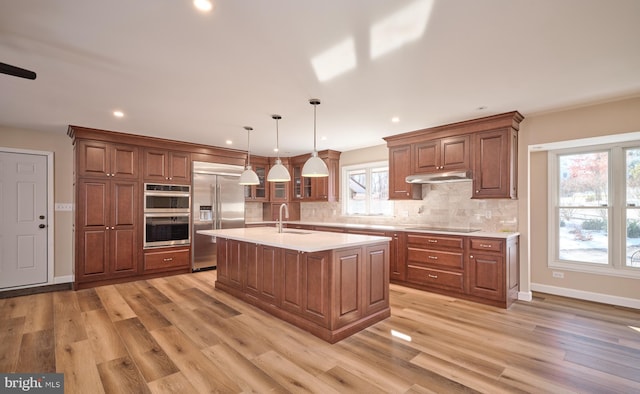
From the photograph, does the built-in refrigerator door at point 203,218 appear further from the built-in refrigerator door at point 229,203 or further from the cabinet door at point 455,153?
the cabinet door at point 455,153

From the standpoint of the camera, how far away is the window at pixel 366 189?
5.73 m

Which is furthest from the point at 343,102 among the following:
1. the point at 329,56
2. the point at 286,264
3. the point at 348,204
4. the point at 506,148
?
the point at 348,204

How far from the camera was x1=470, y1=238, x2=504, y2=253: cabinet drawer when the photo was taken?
3.66 m

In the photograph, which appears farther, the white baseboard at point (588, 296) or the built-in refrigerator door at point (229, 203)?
the built-in refrigerator door at point (229, 203)

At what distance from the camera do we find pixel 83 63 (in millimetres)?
2480

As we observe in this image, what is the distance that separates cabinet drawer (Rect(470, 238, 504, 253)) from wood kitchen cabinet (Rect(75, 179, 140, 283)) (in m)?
4.99

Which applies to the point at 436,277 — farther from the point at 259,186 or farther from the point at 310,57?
the point at 259,186

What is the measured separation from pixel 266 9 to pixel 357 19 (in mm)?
555

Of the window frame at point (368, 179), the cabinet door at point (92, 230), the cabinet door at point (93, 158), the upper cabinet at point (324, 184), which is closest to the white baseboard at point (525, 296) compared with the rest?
the window frame at point (368, 179)

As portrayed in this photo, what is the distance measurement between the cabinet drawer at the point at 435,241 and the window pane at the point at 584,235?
5.00ft

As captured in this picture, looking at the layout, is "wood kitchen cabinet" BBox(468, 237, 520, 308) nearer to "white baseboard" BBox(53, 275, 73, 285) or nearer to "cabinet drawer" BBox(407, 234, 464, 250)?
"cabinet drawer" BBox(407, 234, 464, 250)

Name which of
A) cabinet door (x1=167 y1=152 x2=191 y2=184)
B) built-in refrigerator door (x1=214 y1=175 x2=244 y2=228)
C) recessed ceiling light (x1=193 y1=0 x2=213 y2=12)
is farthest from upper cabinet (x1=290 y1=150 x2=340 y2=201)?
recessed ceiling light (x1=193 y1=0 x2=213 y2=12)

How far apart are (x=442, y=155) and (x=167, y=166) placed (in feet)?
14.6

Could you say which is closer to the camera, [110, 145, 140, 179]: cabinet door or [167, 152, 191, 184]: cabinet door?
[110, 145, 140, 179]: cabinet door
